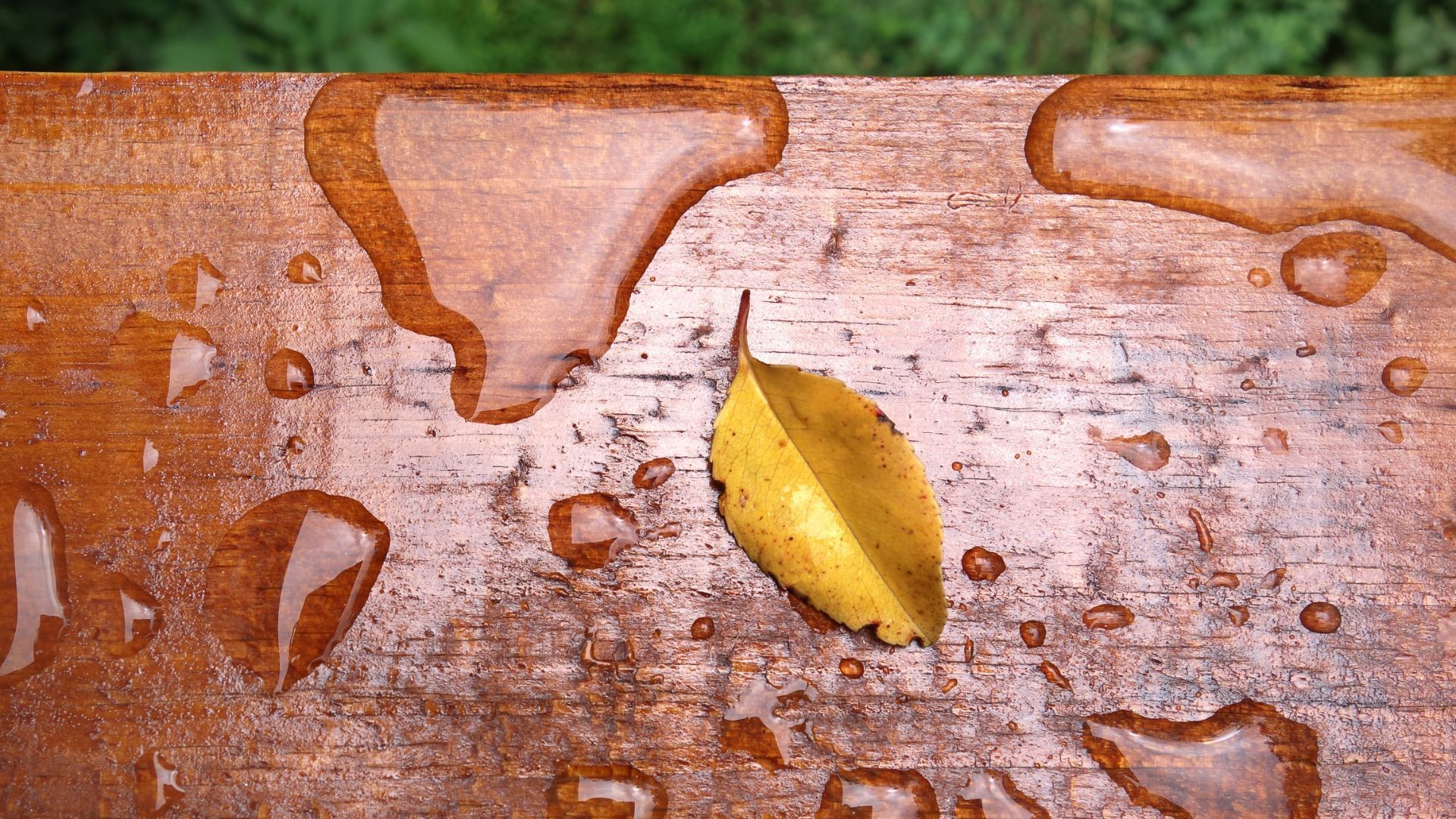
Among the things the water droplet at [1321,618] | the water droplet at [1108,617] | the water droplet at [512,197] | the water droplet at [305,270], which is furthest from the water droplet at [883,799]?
the water droplet at [305,270]

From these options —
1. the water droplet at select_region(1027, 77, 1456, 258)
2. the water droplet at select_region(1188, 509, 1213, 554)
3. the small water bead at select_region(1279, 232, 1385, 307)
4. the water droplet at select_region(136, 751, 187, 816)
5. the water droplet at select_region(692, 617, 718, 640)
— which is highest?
the water droplet at select_region(1027, 77, 1456, 258)

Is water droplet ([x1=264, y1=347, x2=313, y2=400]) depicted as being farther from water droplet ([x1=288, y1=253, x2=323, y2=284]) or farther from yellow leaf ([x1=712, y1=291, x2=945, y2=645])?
yellow leaf ([x1=712, y1=291, x2=945, y2=645])

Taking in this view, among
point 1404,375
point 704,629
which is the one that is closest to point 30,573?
point 704,629

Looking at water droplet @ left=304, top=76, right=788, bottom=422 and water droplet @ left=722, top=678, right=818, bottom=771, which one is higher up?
water droplet @ left=304, top=76, right=788, bottom=422

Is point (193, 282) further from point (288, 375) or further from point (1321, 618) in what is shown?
point (1321, 618)

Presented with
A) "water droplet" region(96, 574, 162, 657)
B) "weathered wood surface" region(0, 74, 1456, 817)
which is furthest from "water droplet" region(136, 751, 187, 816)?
"water droplet" region(96, 574, 162, 657)

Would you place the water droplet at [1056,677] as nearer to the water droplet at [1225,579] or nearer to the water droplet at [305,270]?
the water droplet at [1225,579]

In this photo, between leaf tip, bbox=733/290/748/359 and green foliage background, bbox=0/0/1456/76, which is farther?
green foliage background, bbox=0/0/1456/76
